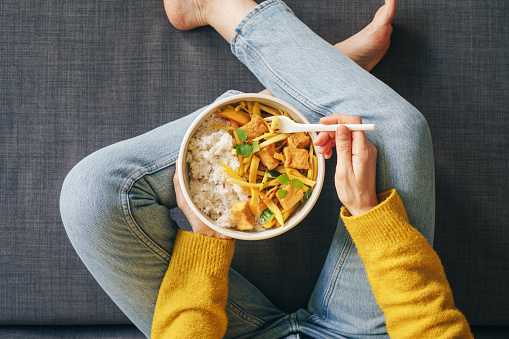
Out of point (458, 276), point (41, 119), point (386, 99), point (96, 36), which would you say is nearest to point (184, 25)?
point (96, 36)

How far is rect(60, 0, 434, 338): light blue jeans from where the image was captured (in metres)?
0.88

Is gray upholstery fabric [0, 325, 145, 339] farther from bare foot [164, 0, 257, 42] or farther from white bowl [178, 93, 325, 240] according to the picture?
bare foot [164, 0, 257, 42]

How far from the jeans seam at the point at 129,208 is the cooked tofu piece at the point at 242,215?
0.26 meters

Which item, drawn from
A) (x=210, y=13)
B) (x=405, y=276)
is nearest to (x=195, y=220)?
(x=405, y=276)

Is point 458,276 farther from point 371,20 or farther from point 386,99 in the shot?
point 371,20

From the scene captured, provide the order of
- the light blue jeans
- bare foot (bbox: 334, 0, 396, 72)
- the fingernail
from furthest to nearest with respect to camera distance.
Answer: bare foot (bbox: 334, 0, 396, 72), the light blue jeans, the fingernail

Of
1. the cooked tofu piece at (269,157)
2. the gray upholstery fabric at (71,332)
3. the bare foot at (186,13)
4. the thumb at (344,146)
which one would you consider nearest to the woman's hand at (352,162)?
the thumb at (344,146)

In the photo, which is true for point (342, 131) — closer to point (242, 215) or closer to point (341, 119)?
point (341, 119)

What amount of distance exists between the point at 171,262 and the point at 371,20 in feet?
3.34

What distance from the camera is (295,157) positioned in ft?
2.64

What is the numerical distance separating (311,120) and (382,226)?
1.08 feet

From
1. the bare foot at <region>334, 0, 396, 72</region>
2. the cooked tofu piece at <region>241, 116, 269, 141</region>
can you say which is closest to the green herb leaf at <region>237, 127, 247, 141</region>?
the cooked tofu piece at <region>241, 116, 269, 141</region>

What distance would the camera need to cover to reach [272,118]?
82 cm

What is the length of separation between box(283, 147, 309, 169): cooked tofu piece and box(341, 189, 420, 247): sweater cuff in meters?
0.18
